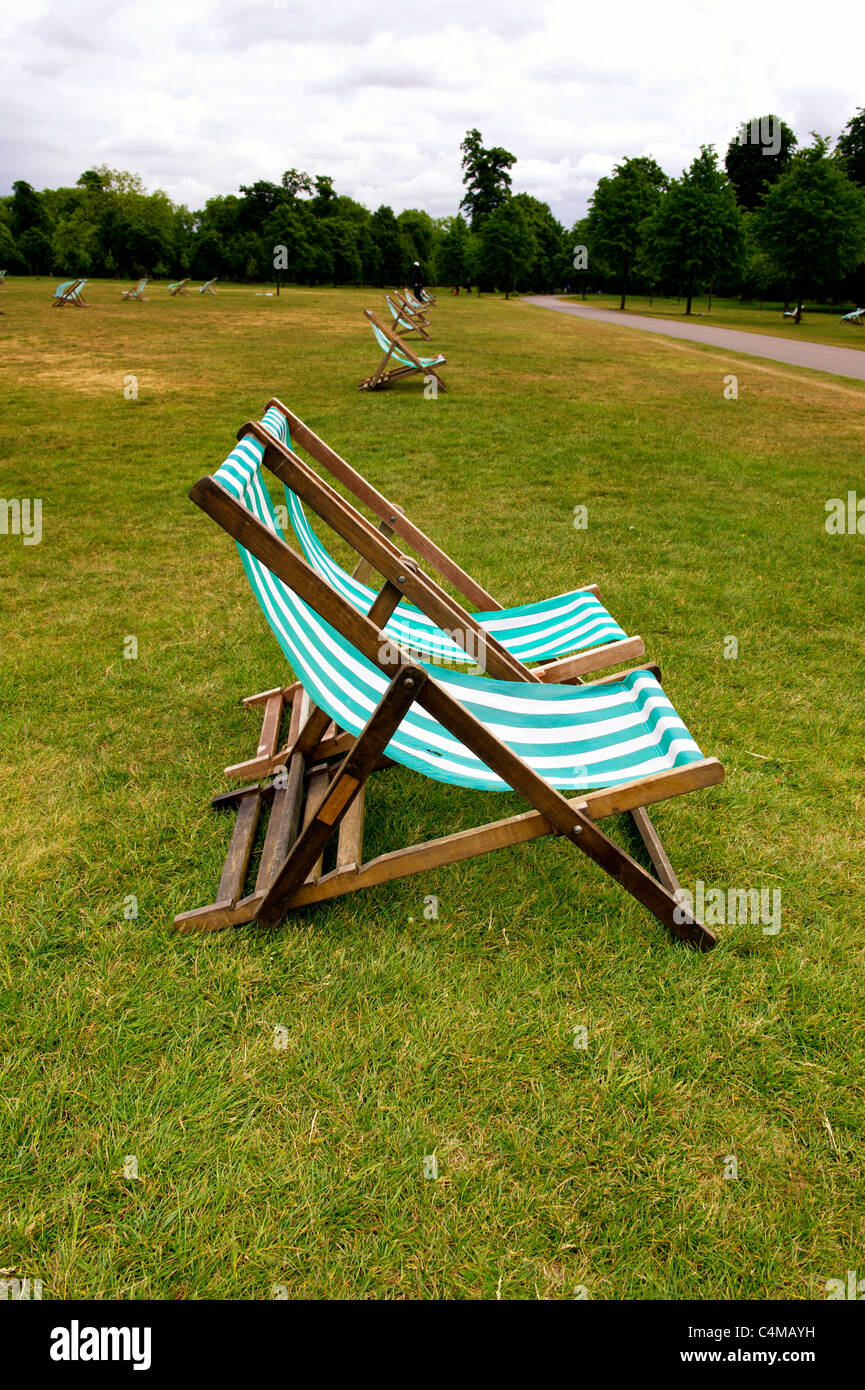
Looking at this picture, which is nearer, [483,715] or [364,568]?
[483,715]

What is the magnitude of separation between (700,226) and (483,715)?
134 ft

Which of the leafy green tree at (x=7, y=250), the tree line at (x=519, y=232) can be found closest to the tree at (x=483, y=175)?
the tree line at (x=519, y=232)

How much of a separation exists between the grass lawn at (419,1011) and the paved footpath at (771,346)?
16566 millimetres

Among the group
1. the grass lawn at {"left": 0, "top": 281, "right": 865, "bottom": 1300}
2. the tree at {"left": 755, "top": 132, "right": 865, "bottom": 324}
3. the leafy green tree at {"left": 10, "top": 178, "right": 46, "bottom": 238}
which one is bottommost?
the grass lawn at {"left": 0, "top": 281, "right": 865, "bottom": 1300}

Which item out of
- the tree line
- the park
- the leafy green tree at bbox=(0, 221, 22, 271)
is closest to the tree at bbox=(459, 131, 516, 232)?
the tree line

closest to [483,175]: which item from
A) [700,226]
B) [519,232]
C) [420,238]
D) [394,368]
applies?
[420,238]

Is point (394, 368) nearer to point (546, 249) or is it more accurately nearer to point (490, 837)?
point (490, 837)

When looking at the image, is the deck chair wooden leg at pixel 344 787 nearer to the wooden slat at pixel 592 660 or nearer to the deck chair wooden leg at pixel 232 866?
the deck chair wooden leg at pixel 232 866

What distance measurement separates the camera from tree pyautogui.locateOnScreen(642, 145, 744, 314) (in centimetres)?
3519

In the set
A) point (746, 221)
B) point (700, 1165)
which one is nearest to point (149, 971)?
point (700, 1165)

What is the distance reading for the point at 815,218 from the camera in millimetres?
31219

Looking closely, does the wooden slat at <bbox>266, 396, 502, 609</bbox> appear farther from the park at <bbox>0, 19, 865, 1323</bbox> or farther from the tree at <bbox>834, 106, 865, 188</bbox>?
the tree at <bbox>834, 106, 865, 188</bbox>

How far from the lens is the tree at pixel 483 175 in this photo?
242ft

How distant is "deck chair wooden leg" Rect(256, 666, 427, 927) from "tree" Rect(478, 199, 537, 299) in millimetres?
58067
